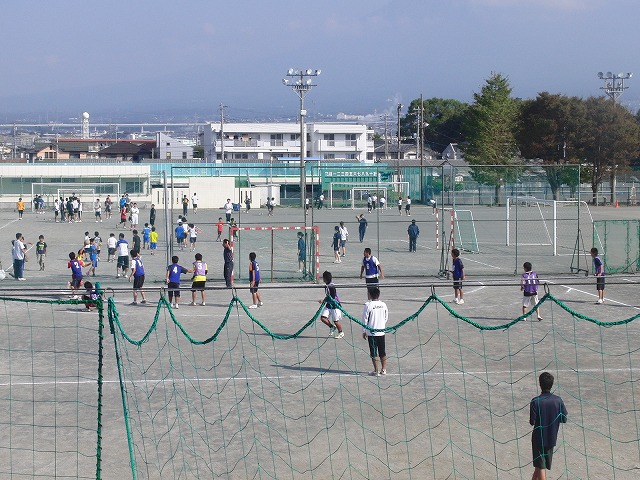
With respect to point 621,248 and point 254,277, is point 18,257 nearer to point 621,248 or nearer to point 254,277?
point 254,277

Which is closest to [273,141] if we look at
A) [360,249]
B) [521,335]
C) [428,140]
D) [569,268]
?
[428,140]

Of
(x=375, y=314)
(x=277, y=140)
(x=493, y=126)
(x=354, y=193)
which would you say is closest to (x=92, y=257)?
(x=375, y=314)

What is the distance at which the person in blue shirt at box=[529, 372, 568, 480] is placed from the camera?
Answer: 27.7ft

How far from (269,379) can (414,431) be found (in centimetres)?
331

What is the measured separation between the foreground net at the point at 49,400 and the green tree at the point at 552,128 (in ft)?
169

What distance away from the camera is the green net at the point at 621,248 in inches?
1064

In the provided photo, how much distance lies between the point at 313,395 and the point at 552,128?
5550 cm

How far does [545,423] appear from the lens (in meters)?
8.44

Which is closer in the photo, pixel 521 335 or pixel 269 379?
pixel 269 379

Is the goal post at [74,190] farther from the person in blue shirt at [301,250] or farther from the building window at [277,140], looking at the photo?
the building window at [277,140]

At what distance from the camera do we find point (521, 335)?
1720 centimetres

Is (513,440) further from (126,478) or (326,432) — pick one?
(126,478)

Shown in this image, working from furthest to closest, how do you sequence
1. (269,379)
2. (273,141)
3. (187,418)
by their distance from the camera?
1. (273,141)
2. (269,379)
3. (187,418)

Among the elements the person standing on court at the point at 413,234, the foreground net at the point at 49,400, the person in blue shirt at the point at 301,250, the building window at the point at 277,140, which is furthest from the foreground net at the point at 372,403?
the building window at the point at 277,140
